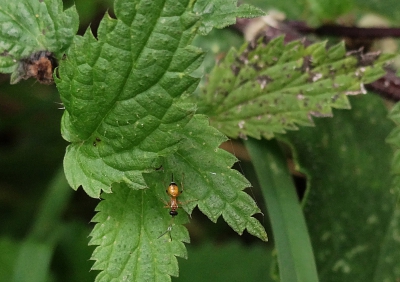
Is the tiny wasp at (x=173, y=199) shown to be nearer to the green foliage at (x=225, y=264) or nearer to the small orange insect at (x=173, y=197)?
the small orange insect at (x=173, y=197)

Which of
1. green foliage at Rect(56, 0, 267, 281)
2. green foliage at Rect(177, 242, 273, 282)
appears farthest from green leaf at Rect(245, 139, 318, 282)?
green foliage at Rect(177, 242, 273, 282)

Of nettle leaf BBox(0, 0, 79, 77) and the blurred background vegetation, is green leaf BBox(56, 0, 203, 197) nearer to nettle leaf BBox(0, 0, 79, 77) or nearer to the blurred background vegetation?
nettle leaf BBox(0, 0, 79, 77)

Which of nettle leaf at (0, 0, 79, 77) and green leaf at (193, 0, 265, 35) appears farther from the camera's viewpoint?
nettle leaf at (0, 0, 79, 77)

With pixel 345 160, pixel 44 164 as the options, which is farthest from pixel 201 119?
pixel 44 164

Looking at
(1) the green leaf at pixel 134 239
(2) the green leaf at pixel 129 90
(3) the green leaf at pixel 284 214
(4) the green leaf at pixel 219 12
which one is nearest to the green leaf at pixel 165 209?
(1) the green leaf at pixel 134 239

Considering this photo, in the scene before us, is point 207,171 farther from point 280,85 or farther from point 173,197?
point 280,85

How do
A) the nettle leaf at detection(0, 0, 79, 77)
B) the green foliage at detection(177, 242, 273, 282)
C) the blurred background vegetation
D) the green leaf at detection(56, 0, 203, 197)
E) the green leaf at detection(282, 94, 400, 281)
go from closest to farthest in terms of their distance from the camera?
the green leaf at detection(56, 0, 203, 197)
the nettle leaf at detection(0, 0, 79, 77)
the green leaf at detection(282, 94, 400, 281)
the blurred background vegetation
the green foliage at detection(177, 242, 273, 282)

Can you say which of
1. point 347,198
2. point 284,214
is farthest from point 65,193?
point 347,198
